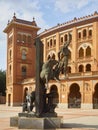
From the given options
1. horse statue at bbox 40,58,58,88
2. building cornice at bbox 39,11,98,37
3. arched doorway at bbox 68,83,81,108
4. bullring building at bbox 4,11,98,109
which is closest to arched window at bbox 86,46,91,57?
bullring building at bbox 4,11,98,109

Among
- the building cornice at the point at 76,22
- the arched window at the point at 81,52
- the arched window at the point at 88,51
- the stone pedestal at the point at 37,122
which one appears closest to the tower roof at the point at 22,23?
the building cornice at the point at 76,22

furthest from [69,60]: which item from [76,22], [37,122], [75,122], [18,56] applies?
[37,122]

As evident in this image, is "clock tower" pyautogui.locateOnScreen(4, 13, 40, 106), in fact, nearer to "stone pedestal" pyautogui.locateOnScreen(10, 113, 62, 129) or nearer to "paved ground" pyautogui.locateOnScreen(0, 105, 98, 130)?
"paved ground" pyautogui.locateOnScreen(0, 105, 98, 130)

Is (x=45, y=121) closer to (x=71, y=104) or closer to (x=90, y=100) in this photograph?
(x=90, y=100)

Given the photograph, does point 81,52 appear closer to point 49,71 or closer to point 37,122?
point 49,71

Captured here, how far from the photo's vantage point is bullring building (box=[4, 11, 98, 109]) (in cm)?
4972

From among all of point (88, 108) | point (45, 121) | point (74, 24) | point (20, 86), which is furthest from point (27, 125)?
point (20, 86)

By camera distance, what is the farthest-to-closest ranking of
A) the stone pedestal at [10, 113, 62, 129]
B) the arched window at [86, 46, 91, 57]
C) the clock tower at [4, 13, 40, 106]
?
the clock tower at [4, 13, 40, 106] < the arched window at [86, 46, 91, 57] < the stone pedestal at [10, 113, 62, 129]

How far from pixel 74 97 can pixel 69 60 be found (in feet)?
31.4

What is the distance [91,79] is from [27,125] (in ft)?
106

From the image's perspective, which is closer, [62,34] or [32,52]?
[62,34]

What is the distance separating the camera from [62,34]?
62312mm

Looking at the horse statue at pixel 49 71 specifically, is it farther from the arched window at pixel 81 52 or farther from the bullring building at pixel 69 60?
the arched window at pixel 81 52

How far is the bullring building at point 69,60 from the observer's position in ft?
163
